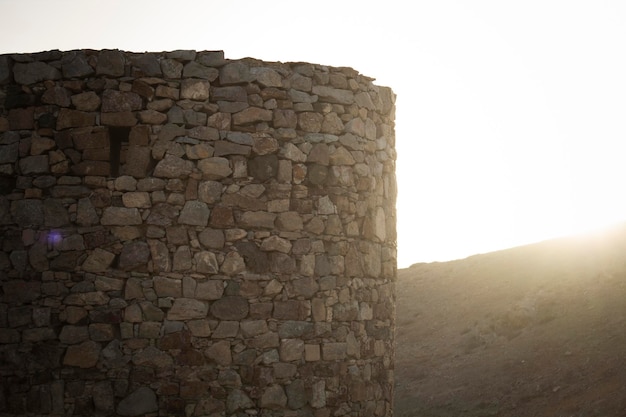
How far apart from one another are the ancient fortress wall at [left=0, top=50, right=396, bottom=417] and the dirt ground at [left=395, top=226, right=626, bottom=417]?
11082mm

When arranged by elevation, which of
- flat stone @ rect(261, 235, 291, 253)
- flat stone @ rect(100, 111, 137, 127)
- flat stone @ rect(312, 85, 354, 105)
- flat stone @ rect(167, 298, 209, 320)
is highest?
flat stone @ rect(312, 85, 354, 105)

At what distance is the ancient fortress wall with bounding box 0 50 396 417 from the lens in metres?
7.49

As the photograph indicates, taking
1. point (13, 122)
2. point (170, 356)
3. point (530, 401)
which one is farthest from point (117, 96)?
point (530, 401)

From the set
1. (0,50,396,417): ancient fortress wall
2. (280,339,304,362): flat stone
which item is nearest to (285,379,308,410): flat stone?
(0,50,396,417): ancient fortress wall

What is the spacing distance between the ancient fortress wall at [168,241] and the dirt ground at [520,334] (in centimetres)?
1108

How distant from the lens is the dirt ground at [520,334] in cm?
1853

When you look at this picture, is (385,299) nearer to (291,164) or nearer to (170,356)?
(291,164)

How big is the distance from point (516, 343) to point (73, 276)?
57.3 ft

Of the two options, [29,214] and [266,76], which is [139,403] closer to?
[29,214]

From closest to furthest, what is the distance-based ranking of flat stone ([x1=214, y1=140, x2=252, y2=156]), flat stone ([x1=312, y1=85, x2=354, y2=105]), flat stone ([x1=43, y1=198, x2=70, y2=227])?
flat stone ([x1=43, y1=198, x2=70, y2=227]) → flat stone ([x1=214, y1=140, x2=252, y2=156]) → flat stone ([x1=312, y1=85, x2=354, y2=105])

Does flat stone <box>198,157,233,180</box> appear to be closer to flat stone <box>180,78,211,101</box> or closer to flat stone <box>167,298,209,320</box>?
flat stone <box>180,78,211,101</box>

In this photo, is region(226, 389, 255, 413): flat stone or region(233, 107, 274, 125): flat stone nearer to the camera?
region(226, 389, 255, 413): flat stone

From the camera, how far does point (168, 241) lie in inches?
298

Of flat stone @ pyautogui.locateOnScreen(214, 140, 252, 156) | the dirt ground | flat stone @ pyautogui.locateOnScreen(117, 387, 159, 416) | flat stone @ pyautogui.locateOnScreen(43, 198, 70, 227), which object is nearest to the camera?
flat stone @ pyautogui.locateOnScreen(117, 387, 159, 416)
